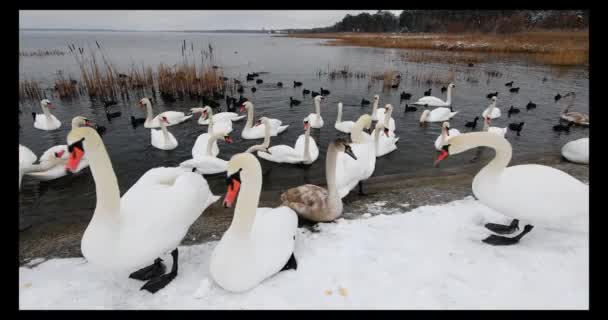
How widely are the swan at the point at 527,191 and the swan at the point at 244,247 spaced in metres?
2.22

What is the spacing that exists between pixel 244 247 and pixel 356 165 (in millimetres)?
3505

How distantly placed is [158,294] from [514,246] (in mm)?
3929

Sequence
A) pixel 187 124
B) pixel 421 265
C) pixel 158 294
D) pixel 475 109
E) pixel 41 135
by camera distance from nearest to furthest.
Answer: pixel 158 294 < pixel 421 265 < pixel 41 135 < pixel 187 124 < pixel 475 109

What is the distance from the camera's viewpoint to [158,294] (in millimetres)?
3062

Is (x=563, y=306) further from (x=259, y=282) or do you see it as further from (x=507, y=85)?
(x=507, y=85)

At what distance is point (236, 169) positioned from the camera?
9.24 ft

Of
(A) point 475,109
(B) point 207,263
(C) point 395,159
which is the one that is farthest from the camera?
(A) point 475,109

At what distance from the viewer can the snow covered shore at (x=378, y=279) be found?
2.85 metres

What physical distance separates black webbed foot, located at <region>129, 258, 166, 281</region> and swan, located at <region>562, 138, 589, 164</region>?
9.79m

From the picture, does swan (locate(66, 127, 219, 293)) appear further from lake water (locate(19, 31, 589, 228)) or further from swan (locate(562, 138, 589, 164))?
swan (locate(562, 138, 589, 164))

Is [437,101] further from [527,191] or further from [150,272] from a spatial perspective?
[150,272]

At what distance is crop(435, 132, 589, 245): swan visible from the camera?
127 inches

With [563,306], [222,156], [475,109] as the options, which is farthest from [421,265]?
[475,109]

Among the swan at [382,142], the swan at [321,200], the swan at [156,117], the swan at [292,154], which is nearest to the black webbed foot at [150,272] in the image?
the swan at [321,200]
